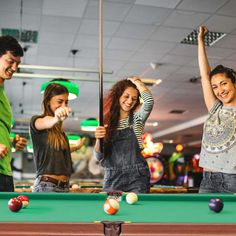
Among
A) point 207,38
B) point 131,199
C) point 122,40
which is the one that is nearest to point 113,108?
point 131,199

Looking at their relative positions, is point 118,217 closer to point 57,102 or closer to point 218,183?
point 218,183

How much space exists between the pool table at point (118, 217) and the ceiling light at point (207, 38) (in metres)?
4.36

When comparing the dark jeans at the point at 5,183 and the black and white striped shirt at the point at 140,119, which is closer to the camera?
the dark jeans at the point at 5,183

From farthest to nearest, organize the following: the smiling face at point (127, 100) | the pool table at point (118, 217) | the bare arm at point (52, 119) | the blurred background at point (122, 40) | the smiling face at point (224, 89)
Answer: the blurred background at point (122, 40) → the smiling face at point (127, 100) → the smiling face at point (224, 89) → the bare arm at point (52, 119) → the pool table at point (118, 217)

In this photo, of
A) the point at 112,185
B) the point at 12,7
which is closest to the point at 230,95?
the point at 112,185

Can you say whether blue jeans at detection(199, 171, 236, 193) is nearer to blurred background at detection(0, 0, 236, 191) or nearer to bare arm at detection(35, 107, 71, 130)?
bare arm at detection(35, 107, 71, 130)

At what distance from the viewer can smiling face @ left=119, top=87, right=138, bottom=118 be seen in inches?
116

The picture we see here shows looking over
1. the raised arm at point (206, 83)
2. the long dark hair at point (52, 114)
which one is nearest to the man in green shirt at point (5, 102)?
the long dark hair at point (52, 114)

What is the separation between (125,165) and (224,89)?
899mm

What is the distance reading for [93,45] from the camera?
6594 millimetres

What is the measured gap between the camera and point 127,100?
295 cm

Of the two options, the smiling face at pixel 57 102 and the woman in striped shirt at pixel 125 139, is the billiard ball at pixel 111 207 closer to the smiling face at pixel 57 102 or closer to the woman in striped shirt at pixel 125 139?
the woman in striped shirt at pixel 125 139

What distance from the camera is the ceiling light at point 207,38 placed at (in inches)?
237

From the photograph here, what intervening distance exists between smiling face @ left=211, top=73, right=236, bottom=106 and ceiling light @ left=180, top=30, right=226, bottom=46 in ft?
→ 11.0
